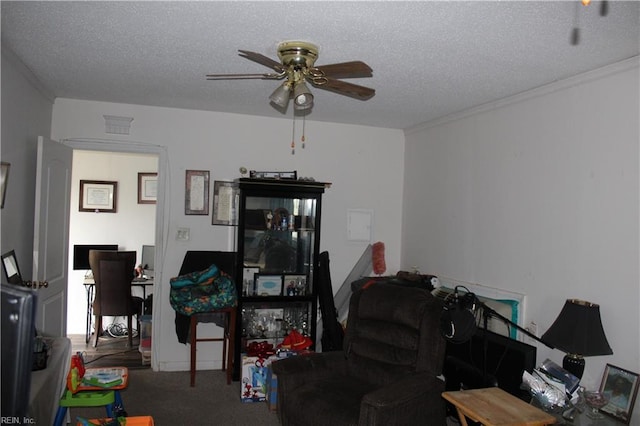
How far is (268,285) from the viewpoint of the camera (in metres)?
4.40

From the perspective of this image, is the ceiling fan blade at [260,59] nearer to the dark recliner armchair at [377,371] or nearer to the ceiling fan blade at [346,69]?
the ceiling fan blade at [346,69]

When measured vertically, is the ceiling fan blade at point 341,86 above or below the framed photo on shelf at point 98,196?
above

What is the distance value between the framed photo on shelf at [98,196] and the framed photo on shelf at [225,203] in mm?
2056

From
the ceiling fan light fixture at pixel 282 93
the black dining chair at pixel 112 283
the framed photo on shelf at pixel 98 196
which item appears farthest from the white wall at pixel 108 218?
the ceiling fan light fixture at pixel 282 93

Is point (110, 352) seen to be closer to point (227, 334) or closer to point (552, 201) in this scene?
point (227, 334)

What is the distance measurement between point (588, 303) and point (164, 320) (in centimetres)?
350

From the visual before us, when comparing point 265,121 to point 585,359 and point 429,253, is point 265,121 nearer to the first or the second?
point 429,253

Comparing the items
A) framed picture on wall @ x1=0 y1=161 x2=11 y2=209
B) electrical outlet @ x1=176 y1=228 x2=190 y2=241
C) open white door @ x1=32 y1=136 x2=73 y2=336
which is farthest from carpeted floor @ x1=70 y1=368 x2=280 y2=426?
framed picture on wall @ x1=0 y1=161 x2=11 y2=209

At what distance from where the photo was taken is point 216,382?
420 cm

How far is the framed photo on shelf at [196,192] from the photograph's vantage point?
4465 millimetres

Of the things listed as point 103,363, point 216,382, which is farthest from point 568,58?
point 103,363

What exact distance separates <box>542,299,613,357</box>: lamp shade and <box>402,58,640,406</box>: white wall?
0.18m

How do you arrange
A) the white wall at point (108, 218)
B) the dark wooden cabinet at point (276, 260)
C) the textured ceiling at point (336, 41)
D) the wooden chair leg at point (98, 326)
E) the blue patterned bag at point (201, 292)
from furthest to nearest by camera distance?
1. the white wall at point (108, 218)
2. the wooden chair leg at point (98, 326)
3. the dark wooden cabinet at point (276, 260)
4. the blue patterned bag at point (201, 292)
5. the textured ceiling at point (336, 41)

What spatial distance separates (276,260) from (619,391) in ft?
9.38
